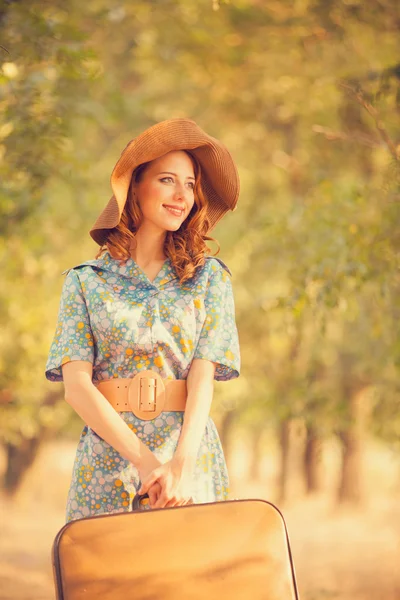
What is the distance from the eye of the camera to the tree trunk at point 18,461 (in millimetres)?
11719

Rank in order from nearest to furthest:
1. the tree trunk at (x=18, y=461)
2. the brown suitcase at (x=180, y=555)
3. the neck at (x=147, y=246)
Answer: the brown suitcase at (x=180, y=555), the neck at (x=147, y=246), the tree trunk at (x=18, y=461)

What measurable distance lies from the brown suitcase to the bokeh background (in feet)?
6.90

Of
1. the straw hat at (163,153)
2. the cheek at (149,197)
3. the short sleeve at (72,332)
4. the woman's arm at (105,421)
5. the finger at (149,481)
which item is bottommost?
the finger at (149,481)

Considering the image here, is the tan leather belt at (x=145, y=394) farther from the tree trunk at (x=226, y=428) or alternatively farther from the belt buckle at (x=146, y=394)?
the tree trunk at (x=226, y=428)

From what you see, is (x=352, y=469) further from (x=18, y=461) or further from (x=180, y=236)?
(x=180, y=236)

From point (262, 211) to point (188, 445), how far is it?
8.32 metres

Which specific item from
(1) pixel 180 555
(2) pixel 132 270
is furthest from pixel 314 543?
(1) pixel 180 555

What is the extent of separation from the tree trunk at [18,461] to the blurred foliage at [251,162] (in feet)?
1.96

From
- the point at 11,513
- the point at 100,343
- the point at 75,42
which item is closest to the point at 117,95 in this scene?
the point at 75,42

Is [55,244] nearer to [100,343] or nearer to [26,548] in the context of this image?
[26,548]

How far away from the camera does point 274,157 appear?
12133 millimetres

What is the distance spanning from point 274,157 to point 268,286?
1.92 m

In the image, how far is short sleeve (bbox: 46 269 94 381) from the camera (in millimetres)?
2189

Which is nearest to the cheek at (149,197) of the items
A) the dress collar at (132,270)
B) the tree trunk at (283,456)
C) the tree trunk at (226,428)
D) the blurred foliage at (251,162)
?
the dress collar at (132,270)
